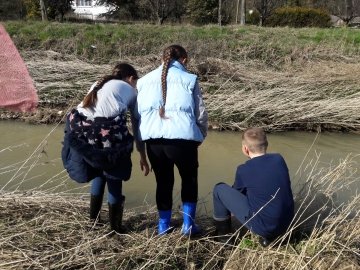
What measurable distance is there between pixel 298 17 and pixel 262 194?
2658 centimetres

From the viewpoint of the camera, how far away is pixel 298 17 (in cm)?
2788

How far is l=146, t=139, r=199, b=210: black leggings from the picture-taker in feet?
11.2

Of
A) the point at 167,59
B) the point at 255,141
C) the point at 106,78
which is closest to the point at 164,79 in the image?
the point at 167,59

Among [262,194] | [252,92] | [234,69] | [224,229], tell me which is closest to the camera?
[262,194]

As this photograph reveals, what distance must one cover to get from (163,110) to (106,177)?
666 mm

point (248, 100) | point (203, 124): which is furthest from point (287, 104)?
point (203, 124)

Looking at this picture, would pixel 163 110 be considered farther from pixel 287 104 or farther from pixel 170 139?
pixel 287 104

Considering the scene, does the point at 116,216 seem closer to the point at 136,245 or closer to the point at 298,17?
the point at 136,245

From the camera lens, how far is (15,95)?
10.4 ft

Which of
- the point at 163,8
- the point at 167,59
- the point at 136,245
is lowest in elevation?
the point at 136,245

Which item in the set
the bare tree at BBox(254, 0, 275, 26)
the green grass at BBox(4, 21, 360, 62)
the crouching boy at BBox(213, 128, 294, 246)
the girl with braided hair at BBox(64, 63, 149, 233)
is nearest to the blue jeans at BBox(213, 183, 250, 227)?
the crouching boy at BBox(213, 128, 294, 246)

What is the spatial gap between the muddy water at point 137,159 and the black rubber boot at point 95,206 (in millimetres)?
748

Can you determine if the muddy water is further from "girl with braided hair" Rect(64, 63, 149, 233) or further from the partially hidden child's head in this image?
the partially hidden child's head

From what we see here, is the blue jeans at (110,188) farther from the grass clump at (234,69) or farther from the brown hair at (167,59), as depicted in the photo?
the grass clump at (234,69)
